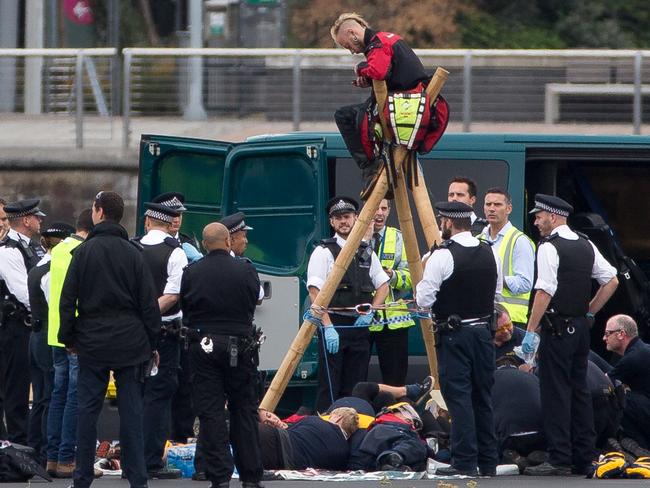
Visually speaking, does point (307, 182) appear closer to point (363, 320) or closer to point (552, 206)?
point (363, 320)

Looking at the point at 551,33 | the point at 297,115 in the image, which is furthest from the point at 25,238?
the point at 551,33

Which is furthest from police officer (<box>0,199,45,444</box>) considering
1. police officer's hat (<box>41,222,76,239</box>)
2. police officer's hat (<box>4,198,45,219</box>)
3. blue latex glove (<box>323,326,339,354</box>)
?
blue latex glove (<box>323,326,339,354</box>)

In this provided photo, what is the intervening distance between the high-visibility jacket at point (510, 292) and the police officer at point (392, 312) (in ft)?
2.32

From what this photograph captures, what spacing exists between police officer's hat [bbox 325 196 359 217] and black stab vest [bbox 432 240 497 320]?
1.45 meters

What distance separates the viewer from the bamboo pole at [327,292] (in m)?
10.7

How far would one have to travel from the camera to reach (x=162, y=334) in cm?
1046

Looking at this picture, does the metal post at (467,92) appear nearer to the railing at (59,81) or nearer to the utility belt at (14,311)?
the railing at (59,81)

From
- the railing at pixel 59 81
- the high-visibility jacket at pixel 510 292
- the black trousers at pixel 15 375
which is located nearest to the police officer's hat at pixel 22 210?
the black trousers at pixel 15 375

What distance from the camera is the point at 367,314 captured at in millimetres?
11383

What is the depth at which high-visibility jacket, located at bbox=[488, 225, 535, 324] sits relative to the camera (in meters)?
11.4

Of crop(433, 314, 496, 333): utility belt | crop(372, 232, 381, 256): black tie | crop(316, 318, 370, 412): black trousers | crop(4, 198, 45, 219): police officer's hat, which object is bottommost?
crop(316, 318, 370, 412): black trousers

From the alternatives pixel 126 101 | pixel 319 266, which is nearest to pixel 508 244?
pixel 319 266

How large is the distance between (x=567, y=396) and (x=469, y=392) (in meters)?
0.72

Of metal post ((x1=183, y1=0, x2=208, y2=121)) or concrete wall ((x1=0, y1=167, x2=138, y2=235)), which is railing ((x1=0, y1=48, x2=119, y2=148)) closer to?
concrete wall ((x1=0, y1=167, x2=138, y2=235))
